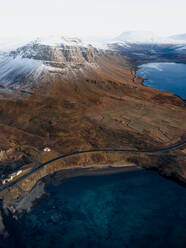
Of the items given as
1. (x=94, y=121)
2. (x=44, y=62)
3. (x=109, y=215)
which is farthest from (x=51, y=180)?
(x=44, y=62)

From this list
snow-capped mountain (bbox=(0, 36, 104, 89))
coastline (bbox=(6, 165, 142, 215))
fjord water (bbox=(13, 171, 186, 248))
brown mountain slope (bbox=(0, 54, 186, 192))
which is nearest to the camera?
fjord water (bbox=(13, 171, 186, 248))

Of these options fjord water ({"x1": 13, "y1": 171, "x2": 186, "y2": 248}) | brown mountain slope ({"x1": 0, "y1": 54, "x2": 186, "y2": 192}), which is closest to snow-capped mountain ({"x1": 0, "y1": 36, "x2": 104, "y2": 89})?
brown mountain slope ({"x1": 0, "y1": 54, "x2": 186, "y2": 192})

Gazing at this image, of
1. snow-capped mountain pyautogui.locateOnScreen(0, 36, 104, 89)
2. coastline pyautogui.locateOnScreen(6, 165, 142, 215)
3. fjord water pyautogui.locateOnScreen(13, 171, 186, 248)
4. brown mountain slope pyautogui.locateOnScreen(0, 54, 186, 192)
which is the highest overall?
snow-capped mountain pyautogui.locateOnScreen(0, 36, 104, 89)

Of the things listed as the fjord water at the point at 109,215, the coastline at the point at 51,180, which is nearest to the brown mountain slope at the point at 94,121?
the coastline at the point at 51,180

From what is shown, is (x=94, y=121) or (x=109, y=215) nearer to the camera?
(x=109, y=215)

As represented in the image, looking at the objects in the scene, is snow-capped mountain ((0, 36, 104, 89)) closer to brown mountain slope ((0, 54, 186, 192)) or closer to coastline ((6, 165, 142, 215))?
brown mountain slope ((0, 54, 186, 192))

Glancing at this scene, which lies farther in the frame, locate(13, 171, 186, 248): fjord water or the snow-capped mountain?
the snow-capped mountain

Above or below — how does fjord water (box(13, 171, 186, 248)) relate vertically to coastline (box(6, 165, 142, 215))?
below

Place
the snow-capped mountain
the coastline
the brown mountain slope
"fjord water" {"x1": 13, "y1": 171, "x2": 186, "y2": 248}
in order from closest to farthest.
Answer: "fjord water" {"x1": 13, "y1": 171, "x2": 186, "y2": 248}, the coastline, the brown mountain slope, the snow-capped mountain

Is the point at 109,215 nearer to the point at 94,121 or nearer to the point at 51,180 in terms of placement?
the point at 51,180
